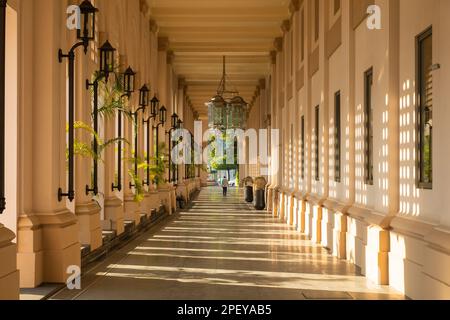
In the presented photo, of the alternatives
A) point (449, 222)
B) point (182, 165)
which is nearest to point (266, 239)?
point (449, 222)

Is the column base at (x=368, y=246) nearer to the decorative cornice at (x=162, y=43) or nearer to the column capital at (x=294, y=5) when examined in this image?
the column capital at (x=294, y=5)

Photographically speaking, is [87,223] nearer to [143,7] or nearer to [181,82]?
[143,7]

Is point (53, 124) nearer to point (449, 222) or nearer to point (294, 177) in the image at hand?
point (449, 222)

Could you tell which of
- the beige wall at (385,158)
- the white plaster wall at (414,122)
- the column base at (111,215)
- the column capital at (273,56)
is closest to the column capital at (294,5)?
the beige wall at (385,158)

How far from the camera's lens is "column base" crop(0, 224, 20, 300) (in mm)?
6664

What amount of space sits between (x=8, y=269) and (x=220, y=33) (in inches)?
776

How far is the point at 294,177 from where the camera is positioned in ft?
71.4

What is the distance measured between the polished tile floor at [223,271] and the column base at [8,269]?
124cm

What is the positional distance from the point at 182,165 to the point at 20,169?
2488 cm

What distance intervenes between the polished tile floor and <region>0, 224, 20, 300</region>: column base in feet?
4.06

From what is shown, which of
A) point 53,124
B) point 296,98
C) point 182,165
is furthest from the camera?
point 182,165

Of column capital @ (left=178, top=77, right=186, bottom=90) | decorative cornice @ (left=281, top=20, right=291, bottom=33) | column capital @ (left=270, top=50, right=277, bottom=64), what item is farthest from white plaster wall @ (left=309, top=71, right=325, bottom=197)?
column capital @ (left=178, top=77, right=186, bottom=90)

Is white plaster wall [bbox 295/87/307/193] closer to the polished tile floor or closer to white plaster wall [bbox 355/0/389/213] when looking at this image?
the polished tile floor

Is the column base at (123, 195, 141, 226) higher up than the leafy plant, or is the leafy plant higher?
the leafy plant
